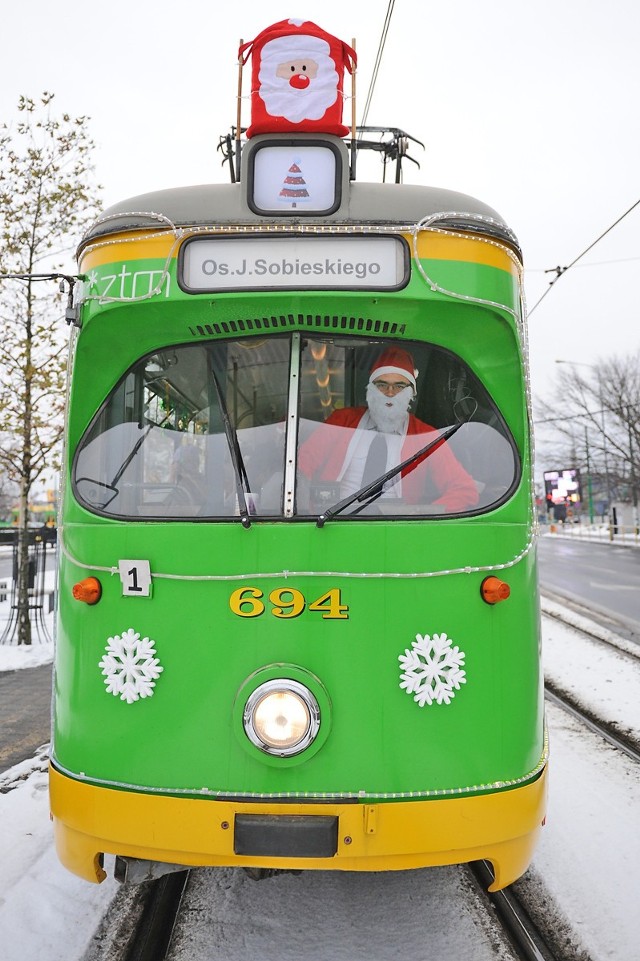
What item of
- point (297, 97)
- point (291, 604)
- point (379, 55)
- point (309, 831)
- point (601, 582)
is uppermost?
point (379, 55)

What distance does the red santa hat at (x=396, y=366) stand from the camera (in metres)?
2.68

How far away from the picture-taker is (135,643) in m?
2.38

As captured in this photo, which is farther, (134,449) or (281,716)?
(134,449)

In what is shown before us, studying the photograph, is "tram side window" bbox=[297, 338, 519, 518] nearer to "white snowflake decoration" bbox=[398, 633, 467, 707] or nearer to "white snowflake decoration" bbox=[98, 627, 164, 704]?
"white snowflake decoration" bbox=[398, 633, 467, 707]

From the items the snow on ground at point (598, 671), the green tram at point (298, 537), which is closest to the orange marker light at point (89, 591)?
the green tram at point (298, 537)

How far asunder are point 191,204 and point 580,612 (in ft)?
34.3

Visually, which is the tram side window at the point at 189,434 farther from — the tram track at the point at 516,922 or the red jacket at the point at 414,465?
the tram track at the point at 516,922

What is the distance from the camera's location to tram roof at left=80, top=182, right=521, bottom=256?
2520 millimetres

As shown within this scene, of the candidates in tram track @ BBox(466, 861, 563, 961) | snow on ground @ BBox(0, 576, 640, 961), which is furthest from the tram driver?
snow on ground @ BBox(0, 576, 640, 961)

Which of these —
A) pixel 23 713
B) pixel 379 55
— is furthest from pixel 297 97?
pixel 23 713

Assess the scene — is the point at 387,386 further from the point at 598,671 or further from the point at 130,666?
the point at 598,671

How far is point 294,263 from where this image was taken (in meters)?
2.50

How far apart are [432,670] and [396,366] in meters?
1.12

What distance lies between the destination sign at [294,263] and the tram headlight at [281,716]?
1.36m
